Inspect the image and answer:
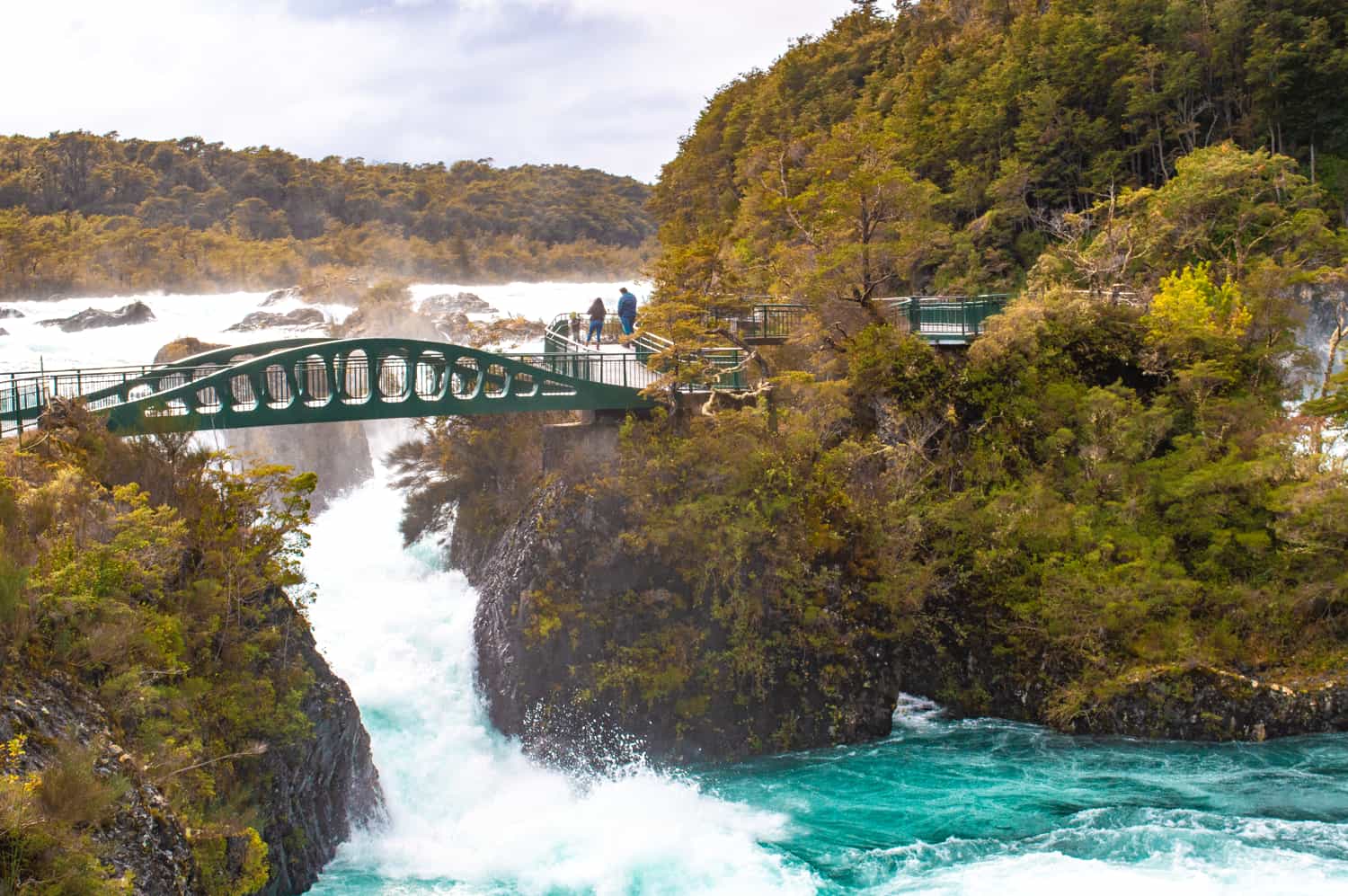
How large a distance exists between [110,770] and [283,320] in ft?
130

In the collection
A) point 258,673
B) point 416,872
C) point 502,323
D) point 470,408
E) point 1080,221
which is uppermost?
point 1080,221

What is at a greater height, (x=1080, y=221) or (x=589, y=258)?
(x=589, y=258)

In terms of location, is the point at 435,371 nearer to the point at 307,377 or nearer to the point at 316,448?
the point at 307,377

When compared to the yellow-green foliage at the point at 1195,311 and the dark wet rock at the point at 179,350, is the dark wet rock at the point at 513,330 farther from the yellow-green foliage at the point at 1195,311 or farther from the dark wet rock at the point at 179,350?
the yellow-green foliage at the point at 1195,311

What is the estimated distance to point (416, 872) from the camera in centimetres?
1638

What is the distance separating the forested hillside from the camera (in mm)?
25844

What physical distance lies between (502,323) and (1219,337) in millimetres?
20879

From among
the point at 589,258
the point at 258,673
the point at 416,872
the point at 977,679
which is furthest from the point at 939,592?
the point at 589,258

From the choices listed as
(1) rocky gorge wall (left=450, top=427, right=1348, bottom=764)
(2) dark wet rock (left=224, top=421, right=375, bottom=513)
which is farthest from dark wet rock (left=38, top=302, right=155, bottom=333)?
(1) rocky gorge wall (left=450, top=427, right=1348, bottom=764)

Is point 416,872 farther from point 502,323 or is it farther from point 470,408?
point 502,323

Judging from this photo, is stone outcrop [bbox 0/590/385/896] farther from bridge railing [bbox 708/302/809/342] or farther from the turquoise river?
bridge railing [bbox 708/302/809/342]

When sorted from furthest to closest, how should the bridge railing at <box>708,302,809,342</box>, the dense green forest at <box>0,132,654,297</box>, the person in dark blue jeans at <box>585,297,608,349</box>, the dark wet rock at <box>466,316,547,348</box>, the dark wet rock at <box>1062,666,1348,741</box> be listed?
1. the dense green forest at <box>0,132,654,297</box>
2. the dark wet rock at <box>466,316,547,348</box>
3. the person in dark blue jeans at <box>585,297,608,349</box>
4. the bridge railing at <box>708,302,809,342</box>
5. the dark wet rock at <box>1062,666,1348,741</box>

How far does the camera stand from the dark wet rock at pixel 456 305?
50.1m

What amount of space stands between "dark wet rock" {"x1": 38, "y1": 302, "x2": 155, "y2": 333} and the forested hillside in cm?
2424
